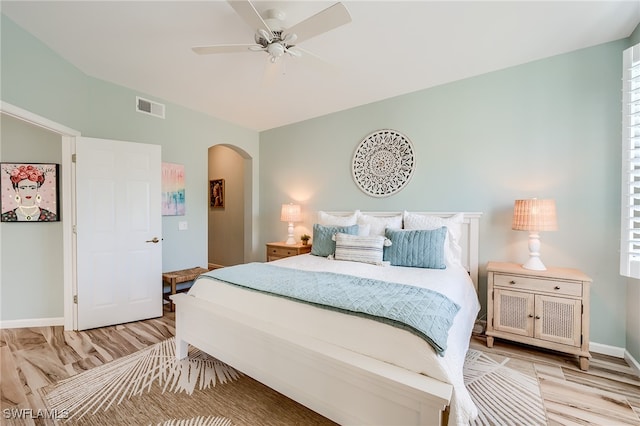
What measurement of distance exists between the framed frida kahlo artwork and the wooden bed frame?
216 cm

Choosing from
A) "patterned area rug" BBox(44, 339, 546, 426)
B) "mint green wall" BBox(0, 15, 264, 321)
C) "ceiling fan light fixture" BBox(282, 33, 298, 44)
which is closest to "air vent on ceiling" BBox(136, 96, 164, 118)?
"mint green wall" BBox(0, 15, 264, 321)

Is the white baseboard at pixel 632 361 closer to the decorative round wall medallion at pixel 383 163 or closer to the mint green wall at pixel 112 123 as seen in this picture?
the decorative round wall medallion at pixel 383 163

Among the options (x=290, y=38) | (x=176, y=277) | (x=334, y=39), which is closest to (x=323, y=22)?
(x=290, y=38)

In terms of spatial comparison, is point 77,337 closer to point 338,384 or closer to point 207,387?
point 207,387

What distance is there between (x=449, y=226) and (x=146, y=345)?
3.23m

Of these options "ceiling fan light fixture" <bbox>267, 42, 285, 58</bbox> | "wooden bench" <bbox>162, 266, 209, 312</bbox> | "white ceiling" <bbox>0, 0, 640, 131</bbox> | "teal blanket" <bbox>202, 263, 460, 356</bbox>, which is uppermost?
"white ceiling" <bbox>0, 0, 640, 131</bbox>

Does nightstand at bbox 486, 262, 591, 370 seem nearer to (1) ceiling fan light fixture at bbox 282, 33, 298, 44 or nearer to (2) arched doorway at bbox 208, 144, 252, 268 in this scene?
(1) ceiling fan light fixture at bbox 282, 33, 298, 44

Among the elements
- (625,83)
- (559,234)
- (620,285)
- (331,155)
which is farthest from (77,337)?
(625,83)

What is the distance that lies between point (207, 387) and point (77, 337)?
1.78 meters

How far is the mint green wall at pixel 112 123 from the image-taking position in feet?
7.50

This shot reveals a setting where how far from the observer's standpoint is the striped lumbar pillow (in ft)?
9.03

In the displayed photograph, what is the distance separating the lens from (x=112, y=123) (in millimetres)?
3271

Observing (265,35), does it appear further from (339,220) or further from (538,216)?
(538,216)

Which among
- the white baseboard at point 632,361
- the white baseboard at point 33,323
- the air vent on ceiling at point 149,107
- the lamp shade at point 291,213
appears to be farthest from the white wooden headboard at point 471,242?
the white baseboard at point 33,323
